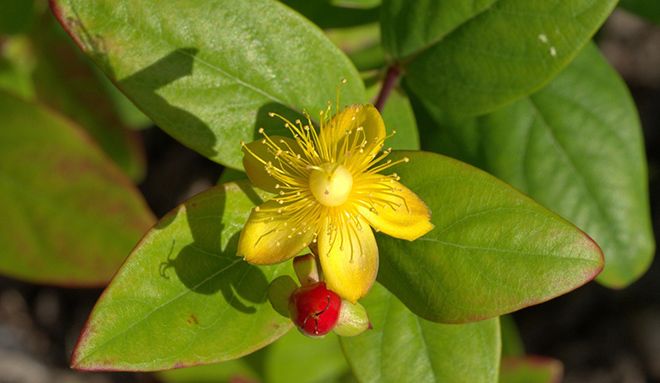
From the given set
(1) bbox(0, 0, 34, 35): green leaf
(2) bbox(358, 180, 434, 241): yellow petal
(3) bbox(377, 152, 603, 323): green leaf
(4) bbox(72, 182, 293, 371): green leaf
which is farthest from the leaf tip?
(1) bbox(0, 0, 34, 35): green leaf

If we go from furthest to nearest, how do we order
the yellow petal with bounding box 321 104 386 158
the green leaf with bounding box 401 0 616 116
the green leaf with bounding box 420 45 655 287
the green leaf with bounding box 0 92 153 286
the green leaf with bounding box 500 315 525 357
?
the green leaf with bounding box 500 315 525 357 → the green leaf with bounding box 0 92 153 286 → the green leaf with bounding box 420 45 655 287 → the green leaf with bounding box 401 0 616 116 → the yellow petal with bounding box 321 104 386 158

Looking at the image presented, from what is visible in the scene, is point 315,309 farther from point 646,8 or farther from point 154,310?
point 646,8

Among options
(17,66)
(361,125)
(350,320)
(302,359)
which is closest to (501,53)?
(361,125)

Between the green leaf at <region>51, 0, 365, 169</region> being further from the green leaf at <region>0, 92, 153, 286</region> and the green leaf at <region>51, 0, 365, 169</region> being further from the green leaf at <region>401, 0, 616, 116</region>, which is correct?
the green leaf at <region>0, 92, 153, 286</region>

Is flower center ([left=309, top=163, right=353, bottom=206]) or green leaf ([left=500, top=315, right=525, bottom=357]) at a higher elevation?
flower center ([left=309, top=163, right=353, bottom=206])

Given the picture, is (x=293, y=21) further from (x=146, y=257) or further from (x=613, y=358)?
(x=613, y=358)

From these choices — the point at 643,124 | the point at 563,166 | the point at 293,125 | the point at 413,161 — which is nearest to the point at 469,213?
the point at 413,161
